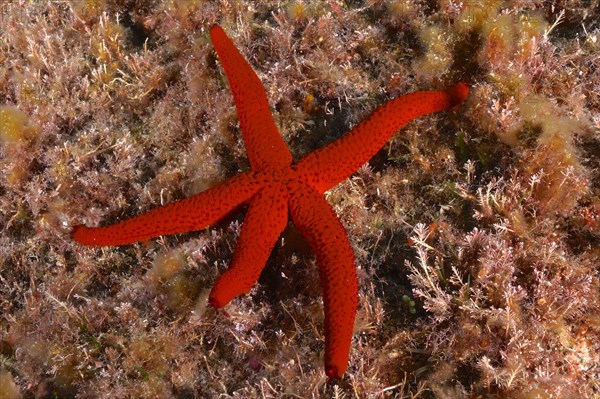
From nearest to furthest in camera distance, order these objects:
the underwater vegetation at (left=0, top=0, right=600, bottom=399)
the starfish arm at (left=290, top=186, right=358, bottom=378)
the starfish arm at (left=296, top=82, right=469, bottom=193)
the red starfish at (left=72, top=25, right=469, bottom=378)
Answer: the starfish arm at (left=290, top=186, right=358, bottom=378)
the red starfish at (left=72, top=25, right=469, bottom=378)
the underwater vegetation at (left=0, top=0, right=600, bottom=399)
the starfish arm at (left=296, top=82, right=469, bottom=193)

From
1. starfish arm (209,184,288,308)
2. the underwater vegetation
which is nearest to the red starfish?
starfish arm (209,184,288,308)

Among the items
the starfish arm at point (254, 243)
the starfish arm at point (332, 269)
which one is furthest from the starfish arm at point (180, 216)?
the starfish arm at point (332, 269)

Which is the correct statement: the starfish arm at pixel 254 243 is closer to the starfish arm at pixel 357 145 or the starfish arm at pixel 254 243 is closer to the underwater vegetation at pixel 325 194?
the starfish arm at pixel 357 145

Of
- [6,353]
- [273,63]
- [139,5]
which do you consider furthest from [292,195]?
[139,5]

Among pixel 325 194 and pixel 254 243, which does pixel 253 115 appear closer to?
pixel 325 194

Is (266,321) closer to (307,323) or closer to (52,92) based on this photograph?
(307,323)

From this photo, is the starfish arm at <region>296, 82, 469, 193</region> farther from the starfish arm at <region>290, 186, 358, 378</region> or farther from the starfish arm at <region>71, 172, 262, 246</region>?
the starfish arm at <region>71, 172, 262, 246</region>
